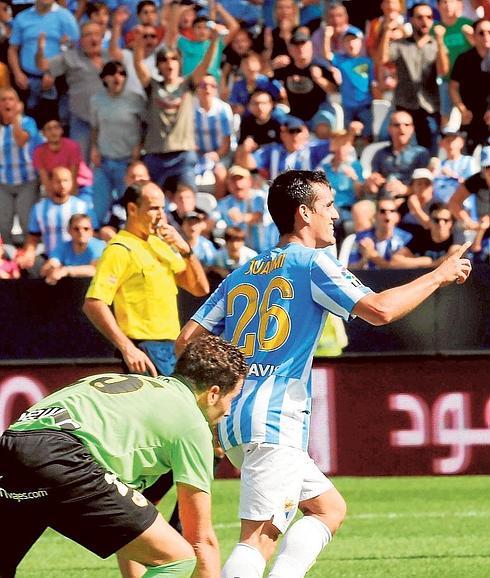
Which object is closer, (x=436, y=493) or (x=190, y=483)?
(x=190, y=483)

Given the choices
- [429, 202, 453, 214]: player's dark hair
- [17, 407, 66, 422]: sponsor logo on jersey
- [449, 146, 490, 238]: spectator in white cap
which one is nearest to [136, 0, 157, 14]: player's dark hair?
[449, 146, 490, 238]: spectator in white cap

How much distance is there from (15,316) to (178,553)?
759 cm

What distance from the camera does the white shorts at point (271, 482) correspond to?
5.71 m

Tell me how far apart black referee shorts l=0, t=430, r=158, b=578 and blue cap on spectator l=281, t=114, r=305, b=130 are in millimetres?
9884

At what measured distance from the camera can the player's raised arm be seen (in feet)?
18.4

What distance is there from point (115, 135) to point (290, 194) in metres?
9.71

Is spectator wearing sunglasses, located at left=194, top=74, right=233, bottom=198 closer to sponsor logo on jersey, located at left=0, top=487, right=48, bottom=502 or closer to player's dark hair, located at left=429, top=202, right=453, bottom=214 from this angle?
player's dark hair, located at left=429, top=202, right=453, bottom=214

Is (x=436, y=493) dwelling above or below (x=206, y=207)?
below

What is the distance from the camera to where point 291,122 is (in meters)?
14.9

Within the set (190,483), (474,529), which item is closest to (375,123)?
(474,529)

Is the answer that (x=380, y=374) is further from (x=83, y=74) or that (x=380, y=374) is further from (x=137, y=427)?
(x=137, y=427)

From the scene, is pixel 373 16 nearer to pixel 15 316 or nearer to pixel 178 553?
pixel 15 316

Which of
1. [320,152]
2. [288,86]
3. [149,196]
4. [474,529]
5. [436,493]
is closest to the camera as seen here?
[149,196]

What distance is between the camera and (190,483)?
5137 mm
